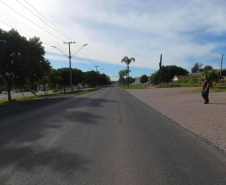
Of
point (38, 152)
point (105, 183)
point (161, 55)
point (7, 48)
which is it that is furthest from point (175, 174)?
point (161, 55)

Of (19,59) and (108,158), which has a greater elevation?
(19,59)

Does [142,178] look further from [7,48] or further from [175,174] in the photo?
[7,48]

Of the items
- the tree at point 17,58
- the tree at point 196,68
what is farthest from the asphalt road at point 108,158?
the tree at point 196,68

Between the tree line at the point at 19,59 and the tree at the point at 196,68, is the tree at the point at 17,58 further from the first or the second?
the tree at the point at 196,68

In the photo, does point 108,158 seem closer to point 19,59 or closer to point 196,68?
point 19,59

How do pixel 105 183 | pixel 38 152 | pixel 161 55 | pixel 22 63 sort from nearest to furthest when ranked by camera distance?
pixel 105 183 → pixel 38 152 → pixel 22 63 → pixel 161 55

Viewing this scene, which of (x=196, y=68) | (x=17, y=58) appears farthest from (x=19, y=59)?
(x=196, y=68)

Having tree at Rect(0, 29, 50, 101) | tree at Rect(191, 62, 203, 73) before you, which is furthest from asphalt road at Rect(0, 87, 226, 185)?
tree at Rect(191, 62, 203, 73)

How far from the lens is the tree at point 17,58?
57.7 ft

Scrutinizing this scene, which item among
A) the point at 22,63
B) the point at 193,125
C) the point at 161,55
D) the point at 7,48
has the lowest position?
the point at 193,125

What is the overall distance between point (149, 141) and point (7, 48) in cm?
1827

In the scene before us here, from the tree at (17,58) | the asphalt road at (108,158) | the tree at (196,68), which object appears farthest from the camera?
the tree at (196,68)

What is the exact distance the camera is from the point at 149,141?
4586 mm

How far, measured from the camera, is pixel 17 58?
1845 cm
